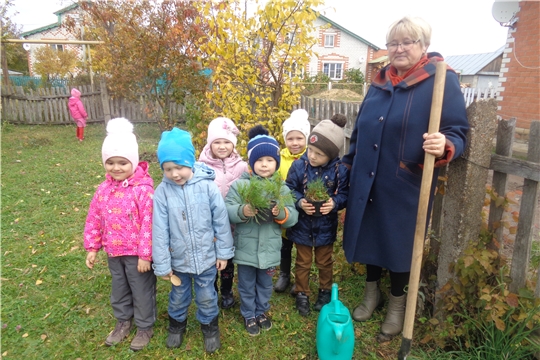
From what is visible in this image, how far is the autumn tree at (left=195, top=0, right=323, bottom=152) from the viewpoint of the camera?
3.71m

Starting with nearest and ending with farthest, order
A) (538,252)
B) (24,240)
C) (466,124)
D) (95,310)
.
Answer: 1. (466,124)
2. (95,310)
3. (538,252)
4. (24,240)

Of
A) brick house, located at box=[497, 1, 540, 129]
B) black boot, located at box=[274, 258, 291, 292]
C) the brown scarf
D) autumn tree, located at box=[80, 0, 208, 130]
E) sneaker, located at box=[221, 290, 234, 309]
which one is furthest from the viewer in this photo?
brick house, located at box=[497, 1, 540, 129]

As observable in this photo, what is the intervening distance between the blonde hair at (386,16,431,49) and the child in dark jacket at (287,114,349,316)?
85 centimetres

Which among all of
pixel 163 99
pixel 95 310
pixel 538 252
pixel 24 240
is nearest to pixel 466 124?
pixel 538 252

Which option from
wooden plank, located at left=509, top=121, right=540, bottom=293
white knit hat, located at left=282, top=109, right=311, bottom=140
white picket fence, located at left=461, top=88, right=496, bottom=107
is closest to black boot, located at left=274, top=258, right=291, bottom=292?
white knit hat, located at left=282, top=109, right=311, bottom=140

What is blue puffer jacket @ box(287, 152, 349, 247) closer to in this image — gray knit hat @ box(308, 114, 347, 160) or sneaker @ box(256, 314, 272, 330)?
gray knit hat @ box(308, 114, 347, 160)

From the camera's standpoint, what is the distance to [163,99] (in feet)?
28.8

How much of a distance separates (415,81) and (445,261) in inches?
52.2

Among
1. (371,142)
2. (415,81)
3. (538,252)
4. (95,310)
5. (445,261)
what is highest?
(415,81)

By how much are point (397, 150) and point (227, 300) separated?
77.2 inches

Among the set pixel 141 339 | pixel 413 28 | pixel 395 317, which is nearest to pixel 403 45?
pixel 413 28

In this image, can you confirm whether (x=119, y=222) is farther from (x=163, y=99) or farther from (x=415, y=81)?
(x=163, y=99)

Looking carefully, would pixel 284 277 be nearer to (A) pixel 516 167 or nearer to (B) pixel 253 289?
(B) pixel 253 289

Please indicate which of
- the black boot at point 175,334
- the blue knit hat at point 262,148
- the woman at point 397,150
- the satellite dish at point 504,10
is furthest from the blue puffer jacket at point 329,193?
the satellite dish at point 504,10
